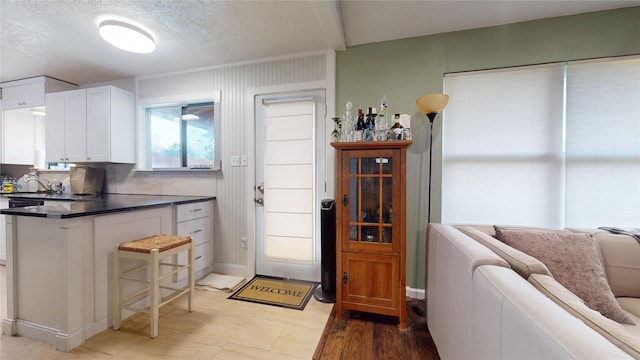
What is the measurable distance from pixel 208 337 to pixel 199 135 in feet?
7.35

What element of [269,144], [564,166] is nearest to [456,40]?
[564,166]

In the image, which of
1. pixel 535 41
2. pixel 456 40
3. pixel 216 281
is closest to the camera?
pixel 535 41

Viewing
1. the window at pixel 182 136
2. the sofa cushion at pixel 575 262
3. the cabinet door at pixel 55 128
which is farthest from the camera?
the cabinet door at pixel 55 128

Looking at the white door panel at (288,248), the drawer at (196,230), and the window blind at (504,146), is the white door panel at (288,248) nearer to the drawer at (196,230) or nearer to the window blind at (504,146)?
the drawer at (196,230)

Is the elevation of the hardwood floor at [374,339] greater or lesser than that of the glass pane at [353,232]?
lesser

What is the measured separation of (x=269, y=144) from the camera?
2605 mm

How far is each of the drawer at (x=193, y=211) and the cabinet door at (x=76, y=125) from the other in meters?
1.76

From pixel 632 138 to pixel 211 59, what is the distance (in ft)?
12.9

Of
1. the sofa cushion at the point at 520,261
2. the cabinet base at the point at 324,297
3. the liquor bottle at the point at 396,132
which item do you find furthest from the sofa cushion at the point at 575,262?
the cabinet base at the point at 324,297

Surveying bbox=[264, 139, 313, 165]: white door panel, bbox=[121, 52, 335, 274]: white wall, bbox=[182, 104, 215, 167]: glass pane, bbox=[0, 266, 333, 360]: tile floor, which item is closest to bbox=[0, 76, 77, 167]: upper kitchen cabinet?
bbox=[121, 52, 335, 274]: white wall

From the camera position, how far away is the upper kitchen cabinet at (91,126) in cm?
282

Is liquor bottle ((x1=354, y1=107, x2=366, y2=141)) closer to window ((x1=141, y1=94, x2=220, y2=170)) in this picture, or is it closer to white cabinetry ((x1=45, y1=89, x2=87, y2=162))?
window ((x1=141, y1=94, x2=220, y2=170))

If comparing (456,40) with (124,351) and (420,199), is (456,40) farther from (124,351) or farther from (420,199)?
(124,351)

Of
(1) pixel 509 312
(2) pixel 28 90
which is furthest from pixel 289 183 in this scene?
(2) pixel 28 90
